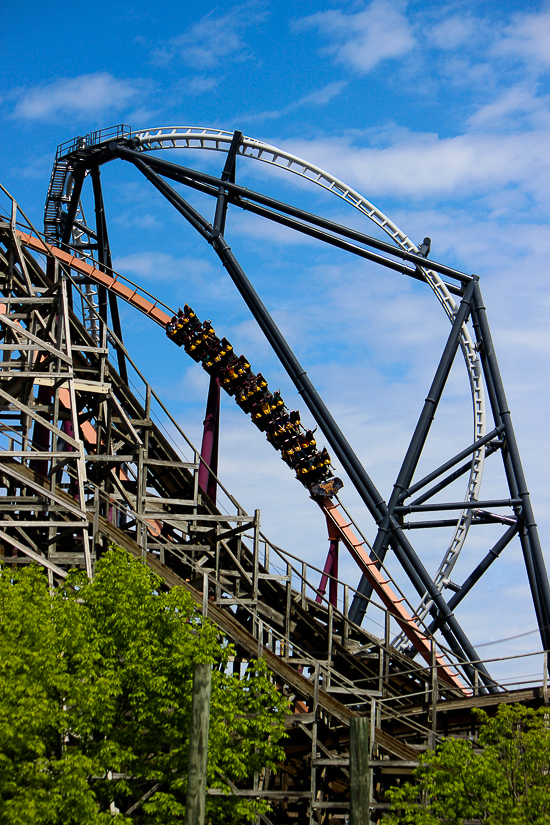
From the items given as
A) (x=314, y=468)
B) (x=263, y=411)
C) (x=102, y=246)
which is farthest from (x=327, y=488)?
(x=102, y=246)

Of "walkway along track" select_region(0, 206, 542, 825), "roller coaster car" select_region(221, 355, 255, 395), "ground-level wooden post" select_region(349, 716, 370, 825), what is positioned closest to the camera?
"ground-level wooden post" select_region(349, 716, 370, 825)

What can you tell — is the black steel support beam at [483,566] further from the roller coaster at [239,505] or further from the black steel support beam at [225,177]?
the black steel support beam at [225,177]

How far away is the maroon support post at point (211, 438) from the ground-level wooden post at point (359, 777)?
15080mm

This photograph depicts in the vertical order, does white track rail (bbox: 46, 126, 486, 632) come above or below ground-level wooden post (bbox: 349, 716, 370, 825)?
above

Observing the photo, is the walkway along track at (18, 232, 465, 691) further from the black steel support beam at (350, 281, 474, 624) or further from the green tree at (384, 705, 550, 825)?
the green tree at (384, 705, 550, 825)

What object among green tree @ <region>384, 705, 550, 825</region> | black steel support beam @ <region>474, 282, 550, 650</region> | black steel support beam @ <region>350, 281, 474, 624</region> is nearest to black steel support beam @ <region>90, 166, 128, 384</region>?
black steel support beam @ <region>350, 281, 474, 624</region>

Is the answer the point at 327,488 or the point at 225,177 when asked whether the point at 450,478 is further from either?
the point at 225,177

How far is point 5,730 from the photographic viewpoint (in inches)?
468

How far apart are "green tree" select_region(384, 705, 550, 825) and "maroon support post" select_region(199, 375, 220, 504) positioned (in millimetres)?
12673

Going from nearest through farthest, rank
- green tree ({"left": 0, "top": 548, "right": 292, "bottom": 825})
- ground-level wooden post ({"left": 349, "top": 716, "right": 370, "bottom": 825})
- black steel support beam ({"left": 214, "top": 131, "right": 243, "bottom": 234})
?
1. ground-level wooden post ({"left": 349, "top": 716, "right": 370, "bottom": 825})
2. green tree ({"left": 0, "top": 548, "right": 292, "bottom": 825})
3. black steel support beam ({"left": 214, "top": 131, "right": 243, "bottom": 234})

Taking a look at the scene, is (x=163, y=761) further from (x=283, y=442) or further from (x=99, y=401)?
(x=283, y=442)

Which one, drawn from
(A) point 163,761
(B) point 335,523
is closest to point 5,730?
(A) point 163,761

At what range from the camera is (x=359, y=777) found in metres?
11.1

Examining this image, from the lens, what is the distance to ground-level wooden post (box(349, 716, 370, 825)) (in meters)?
11.0
